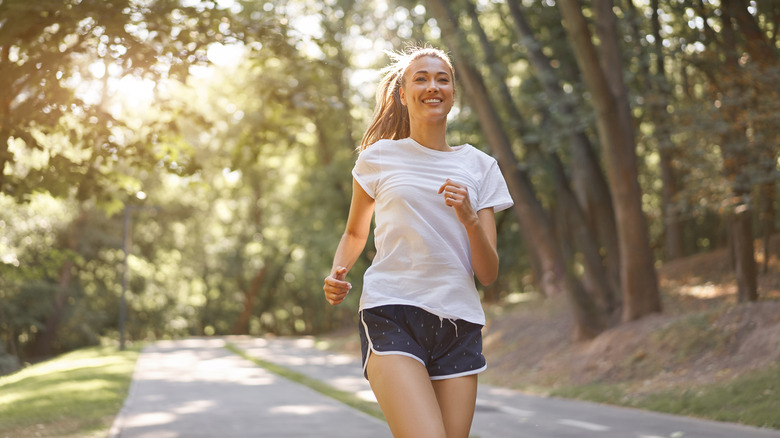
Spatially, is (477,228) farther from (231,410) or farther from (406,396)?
(231,410)

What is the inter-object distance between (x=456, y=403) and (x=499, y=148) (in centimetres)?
1650

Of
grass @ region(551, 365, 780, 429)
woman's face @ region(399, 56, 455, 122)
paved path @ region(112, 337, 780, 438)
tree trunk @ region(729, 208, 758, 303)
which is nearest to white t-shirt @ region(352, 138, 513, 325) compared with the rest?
woman's face @ region(399, 56, 455, 122)

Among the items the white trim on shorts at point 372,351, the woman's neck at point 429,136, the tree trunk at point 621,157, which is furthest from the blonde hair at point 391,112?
the tree trunk at point 621,157

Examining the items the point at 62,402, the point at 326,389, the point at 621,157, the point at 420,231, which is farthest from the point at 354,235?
the point at 621,157

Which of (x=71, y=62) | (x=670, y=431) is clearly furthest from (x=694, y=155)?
(x=71, y=62)

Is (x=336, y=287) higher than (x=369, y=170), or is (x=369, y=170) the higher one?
(x=369, y=170)

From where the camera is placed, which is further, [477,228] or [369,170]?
[369,170]

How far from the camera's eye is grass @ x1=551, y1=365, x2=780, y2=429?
35.0 ft

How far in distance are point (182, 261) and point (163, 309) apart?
3548 mm

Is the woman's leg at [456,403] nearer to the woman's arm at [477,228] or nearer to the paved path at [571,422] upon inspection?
the woman's arm at [477,228]

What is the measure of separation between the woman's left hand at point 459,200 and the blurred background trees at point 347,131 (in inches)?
196

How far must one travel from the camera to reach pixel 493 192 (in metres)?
3.56

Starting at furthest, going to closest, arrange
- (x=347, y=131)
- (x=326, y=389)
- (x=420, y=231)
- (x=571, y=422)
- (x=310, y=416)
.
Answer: (x=347, y=131) < (x=326, y=389) < (x=310, y=416) < (x=571, y=422) < (x=420, y=231)

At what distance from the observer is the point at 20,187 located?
355 inches
